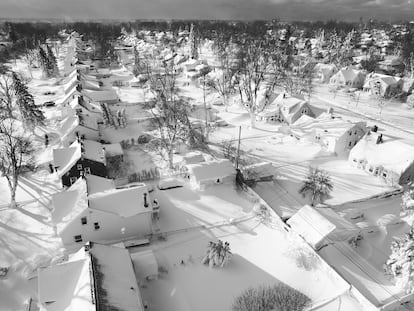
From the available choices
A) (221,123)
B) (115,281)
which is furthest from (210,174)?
(221,123)

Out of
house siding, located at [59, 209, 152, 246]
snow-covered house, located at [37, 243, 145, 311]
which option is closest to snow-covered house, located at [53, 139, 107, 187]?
house siding, located at [59, 209, 152, 246]

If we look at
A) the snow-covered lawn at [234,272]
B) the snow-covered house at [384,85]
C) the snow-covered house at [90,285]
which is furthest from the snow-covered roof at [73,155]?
the snow-covered house at [384,85]

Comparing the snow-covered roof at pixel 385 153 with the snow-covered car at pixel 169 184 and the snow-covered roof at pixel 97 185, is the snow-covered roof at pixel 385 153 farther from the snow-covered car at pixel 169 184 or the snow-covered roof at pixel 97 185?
the snow-covered roof at pixel 97 185

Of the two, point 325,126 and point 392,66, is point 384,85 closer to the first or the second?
point 392,66

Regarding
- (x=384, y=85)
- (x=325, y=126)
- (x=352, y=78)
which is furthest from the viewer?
(x=352, y=78)

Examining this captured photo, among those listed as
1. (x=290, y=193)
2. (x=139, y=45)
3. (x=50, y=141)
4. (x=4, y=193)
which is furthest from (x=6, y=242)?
(x=139, y=45)

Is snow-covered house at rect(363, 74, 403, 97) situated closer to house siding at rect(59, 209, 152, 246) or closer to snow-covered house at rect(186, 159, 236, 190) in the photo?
snow-covered house at rect(186, 159, 236, 190)

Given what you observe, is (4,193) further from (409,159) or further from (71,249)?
(409,159)
